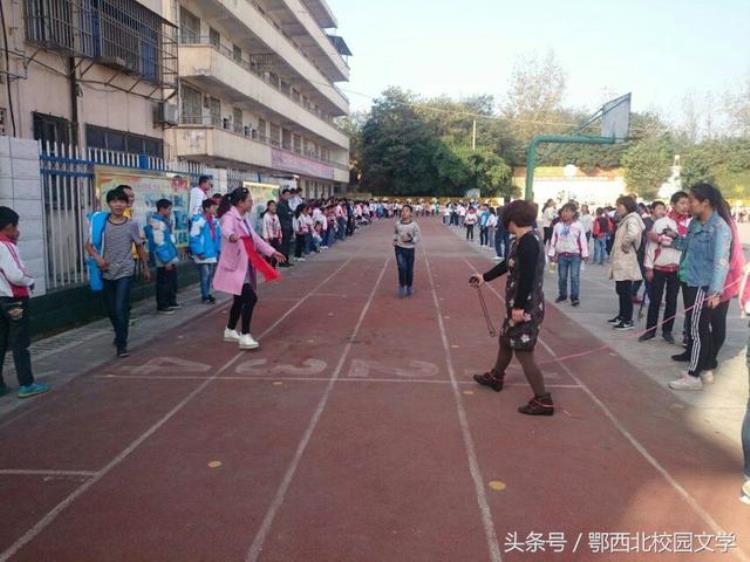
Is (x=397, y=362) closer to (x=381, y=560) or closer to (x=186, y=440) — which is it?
(x=186, y=440)

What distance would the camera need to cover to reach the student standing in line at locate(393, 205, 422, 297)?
1125 cm

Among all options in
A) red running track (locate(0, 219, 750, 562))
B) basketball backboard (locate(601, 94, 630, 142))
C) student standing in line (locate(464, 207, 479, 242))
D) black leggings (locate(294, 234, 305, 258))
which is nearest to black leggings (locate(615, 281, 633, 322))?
red running track (locate(0, 219, 750, 562))

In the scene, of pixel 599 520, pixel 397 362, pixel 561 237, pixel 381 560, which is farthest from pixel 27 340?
pixel 561 237

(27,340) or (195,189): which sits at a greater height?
(195,189)

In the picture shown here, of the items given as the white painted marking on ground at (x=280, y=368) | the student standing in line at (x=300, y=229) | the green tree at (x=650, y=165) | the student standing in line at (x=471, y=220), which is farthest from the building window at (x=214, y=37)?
the green tree at (x=650, y=165)

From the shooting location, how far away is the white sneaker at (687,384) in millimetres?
5945

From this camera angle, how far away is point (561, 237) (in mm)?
10602

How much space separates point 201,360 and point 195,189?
529 centimetres

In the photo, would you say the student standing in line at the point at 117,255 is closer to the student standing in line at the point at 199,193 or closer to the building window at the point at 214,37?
the student standing in line at the point at 199,193

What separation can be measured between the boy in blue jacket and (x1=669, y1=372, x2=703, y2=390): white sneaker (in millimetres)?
6910

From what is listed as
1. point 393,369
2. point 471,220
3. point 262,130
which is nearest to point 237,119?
point 262,130

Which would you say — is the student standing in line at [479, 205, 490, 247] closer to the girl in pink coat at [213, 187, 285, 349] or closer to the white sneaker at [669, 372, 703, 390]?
the girl in pink coat at [213, 187, 285, 349]

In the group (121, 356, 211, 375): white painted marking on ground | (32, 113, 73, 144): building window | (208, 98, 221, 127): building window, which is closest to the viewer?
(121, 356, 211, 375): white painted marking on ground

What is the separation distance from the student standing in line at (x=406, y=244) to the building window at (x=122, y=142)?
6.93 m
